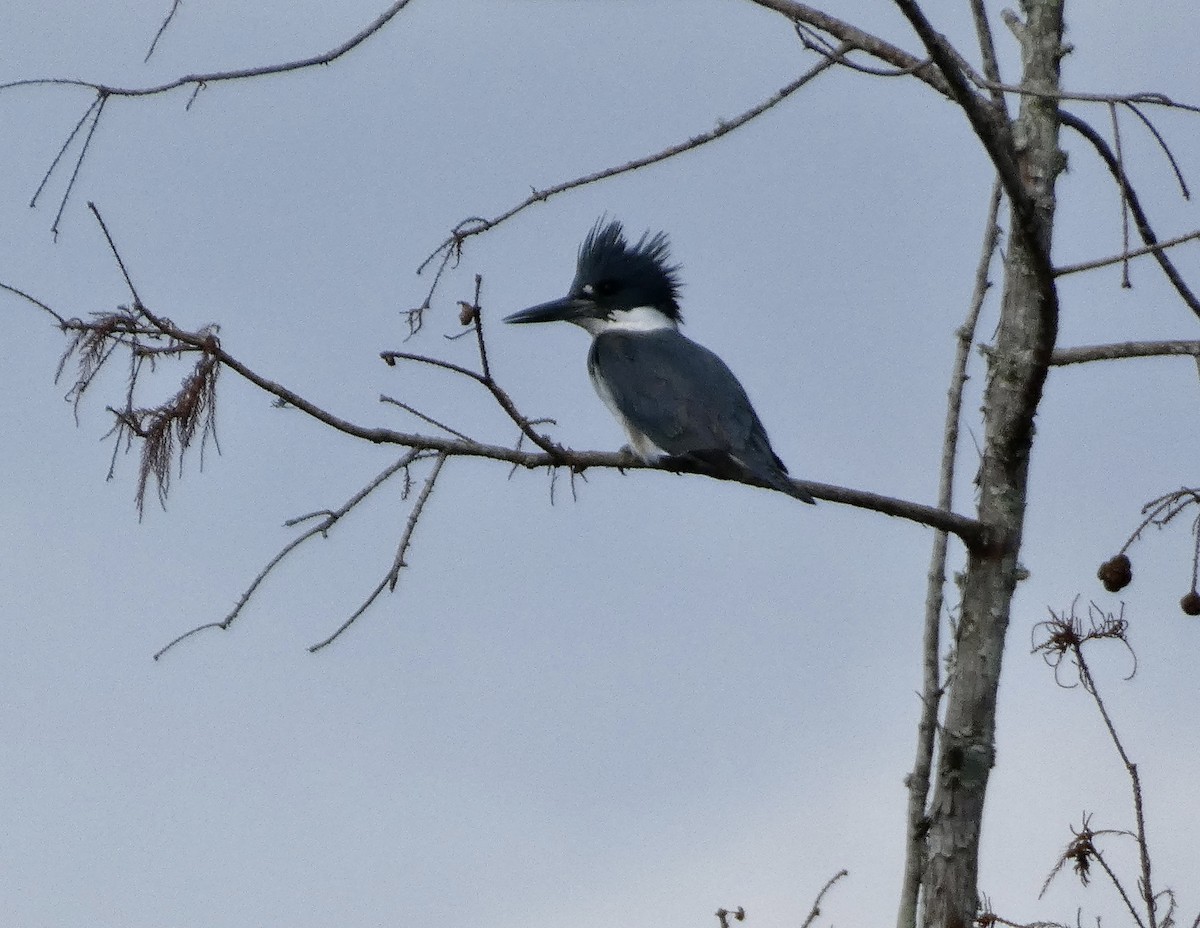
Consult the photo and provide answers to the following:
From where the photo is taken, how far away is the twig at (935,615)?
13.4ft

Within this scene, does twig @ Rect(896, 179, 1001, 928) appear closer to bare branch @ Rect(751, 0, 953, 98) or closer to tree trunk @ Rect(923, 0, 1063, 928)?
tree trunk @ Rect(923, 0, 1063, 928)

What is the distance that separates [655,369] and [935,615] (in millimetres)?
1415

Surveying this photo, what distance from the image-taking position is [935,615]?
14.1 feet

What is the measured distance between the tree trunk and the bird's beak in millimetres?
2630

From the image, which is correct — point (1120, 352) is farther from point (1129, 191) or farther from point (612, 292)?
point (612, 292)

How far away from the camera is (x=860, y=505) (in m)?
3.67

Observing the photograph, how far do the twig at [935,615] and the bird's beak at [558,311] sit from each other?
6.51ft

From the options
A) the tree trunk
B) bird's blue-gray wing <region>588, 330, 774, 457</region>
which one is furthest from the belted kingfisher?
the tree trunk

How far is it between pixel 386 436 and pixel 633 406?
1531 millimetres

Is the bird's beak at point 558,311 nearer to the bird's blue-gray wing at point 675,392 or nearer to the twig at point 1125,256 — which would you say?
the bird's blue-gray wing at point 675,392

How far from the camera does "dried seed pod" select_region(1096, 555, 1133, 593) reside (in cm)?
377

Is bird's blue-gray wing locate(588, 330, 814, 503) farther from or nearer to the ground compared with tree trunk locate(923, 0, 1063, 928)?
farther from the ground

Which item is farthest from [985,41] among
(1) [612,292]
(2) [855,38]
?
(1) [612,292]

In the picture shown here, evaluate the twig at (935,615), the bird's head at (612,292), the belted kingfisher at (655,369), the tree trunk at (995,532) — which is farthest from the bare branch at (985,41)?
the bird's head at (612,292)
